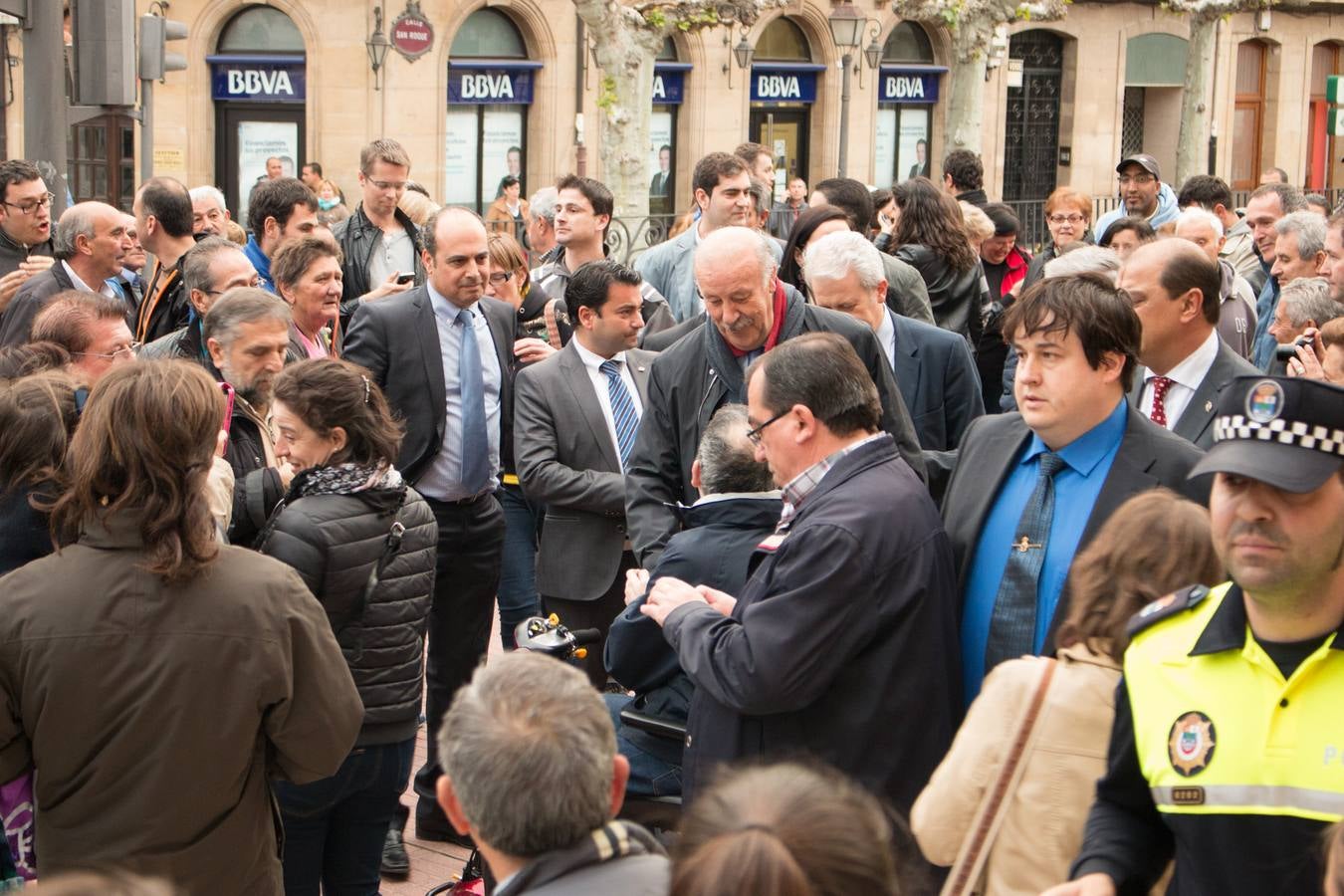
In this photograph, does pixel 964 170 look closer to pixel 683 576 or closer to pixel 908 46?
pixel 683 576

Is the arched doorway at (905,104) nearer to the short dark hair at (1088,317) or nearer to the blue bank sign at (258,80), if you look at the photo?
the blue bank sign at (258,80)

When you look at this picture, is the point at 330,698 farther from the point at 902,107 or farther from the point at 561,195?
the point at 902,107

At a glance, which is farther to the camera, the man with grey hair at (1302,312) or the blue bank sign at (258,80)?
the blue bank sign at (258,80)

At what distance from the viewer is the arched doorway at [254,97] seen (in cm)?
2556

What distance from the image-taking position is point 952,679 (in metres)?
4.09

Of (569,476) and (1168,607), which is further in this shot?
(569,476)

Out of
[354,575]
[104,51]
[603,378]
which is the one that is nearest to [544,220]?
[104,51]

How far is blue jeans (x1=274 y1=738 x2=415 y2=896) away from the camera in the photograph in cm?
474

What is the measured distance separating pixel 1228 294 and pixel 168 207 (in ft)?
16.1

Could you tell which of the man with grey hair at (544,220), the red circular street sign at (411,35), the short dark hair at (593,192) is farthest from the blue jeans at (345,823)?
the red circular street sign at (411,35)

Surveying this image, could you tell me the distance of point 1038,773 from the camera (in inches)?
129

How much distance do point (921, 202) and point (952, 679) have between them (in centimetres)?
509

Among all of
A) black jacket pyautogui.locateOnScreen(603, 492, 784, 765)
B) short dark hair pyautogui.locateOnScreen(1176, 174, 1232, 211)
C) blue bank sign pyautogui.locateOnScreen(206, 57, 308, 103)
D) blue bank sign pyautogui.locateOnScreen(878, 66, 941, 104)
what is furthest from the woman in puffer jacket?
blue bank sign pyautogui.locateOnScreen(878, 66, 941, 104)

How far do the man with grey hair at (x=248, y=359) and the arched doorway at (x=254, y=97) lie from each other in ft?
67.4
